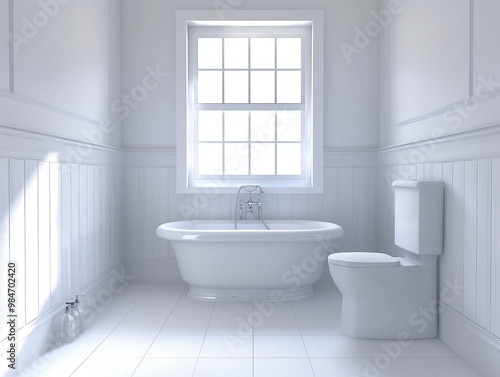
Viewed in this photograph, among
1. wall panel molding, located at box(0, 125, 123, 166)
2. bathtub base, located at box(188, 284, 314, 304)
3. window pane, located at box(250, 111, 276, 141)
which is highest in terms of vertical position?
window pane, located at box(250, 111, 276, 141)

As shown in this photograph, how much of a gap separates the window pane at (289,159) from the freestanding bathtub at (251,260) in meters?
0.85

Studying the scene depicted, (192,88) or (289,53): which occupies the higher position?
(289,53)

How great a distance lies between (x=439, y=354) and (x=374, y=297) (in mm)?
433

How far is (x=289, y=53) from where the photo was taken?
4.07 meters

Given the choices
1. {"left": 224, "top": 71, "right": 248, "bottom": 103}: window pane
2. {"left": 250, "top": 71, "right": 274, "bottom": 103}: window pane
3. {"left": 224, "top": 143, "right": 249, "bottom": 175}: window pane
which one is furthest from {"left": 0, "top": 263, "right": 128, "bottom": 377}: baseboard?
{"left": 250, "top": 71, "right": 274, "bottom": 103}: window pane

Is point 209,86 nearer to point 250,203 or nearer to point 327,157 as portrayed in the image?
point 250,203

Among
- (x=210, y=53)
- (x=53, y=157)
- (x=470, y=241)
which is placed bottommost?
(x=470, y=241)

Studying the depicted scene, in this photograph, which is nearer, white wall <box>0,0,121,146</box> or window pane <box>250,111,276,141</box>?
white wall <box>0,0,121,146</box>

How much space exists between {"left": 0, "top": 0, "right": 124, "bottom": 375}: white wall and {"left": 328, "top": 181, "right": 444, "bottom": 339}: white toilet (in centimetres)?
161

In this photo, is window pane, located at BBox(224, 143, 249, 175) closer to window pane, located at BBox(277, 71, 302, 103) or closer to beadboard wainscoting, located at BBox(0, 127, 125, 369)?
window pane, located at BBox(277, 71, 302, 103)

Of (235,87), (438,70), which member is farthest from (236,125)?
(438,70)

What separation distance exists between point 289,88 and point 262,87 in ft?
0.80

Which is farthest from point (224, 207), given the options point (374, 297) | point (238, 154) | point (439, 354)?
point (439, 354)

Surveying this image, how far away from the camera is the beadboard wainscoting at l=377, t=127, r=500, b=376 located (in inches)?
82.1
